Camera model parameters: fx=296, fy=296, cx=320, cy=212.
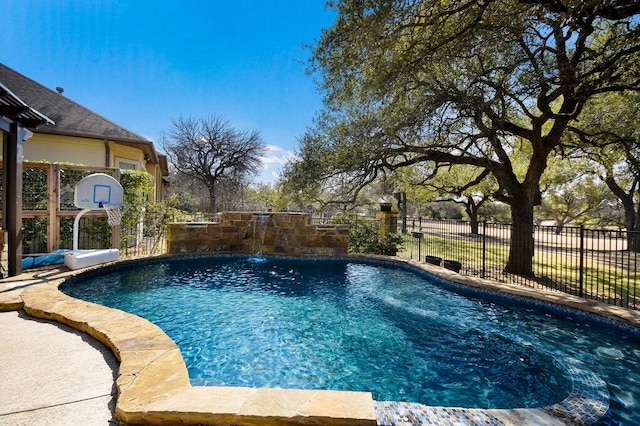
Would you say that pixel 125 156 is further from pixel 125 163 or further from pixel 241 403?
pixel 241 403

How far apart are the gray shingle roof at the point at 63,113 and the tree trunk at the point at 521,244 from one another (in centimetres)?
1245

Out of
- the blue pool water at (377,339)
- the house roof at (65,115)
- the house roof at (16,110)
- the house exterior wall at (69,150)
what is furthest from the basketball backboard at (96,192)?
the house exterior wall at (69,150)

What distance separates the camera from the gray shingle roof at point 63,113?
10.1 meters

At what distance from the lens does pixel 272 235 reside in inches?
383

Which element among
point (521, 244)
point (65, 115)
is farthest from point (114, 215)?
point (521, 244)

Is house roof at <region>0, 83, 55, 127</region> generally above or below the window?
below

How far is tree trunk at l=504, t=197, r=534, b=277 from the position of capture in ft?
25.7

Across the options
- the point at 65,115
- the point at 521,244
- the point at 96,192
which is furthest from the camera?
the point at 65,115

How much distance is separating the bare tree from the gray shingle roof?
1111cm

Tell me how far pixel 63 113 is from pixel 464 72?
13214mm

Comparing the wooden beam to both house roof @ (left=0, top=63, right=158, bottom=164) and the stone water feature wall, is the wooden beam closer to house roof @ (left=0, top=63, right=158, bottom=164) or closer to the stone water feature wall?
the stone water feature wall

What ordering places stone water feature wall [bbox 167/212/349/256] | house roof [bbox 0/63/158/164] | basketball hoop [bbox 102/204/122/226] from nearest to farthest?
basketball hoop [bbox 102/204/122/226] → stone water feature wall [bbox 167/212/349/256] → house roof [bbox 0/63/158/164]

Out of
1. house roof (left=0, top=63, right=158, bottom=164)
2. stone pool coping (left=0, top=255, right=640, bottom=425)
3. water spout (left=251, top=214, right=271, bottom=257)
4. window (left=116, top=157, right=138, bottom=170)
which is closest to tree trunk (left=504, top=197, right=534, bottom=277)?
stone pool coping (left=0, top=255, right=640, bottom=425)

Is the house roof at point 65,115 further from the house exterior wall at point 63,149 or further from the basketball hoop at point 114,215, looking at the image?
the basketball hoop at point 114,215
